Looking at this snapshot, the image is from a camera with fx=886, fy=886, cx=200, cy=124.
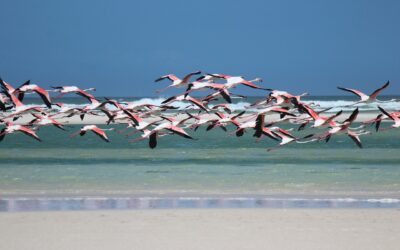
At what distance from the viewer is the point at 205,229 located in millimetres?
14570

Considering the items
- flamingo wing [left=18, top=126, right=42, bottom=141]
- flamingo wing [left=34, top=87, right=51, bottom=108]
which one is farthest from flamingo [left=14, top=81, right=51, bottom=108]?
flamingo wing [left=18, top=126, right=42, bottom=141]

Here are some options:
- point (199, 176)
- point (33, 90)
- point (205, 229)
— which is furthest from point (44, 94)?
point (199, 176)

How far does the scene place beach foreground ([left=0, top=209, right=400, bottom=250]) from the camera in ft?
43.6

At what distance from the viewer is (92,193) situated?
1984cm

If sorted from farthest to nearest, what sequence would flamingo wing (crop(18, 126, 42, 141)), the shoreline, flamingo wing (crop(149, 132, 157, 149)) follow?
flamingo wing (crop(18, 126, 42, 141))
flamingo wing (crop(149, 132, 157, 149))
the shoreline

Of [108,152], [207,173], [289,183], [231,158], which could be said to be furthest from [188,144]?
[289,183]

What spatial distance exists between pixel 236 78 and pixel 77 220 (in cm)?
633

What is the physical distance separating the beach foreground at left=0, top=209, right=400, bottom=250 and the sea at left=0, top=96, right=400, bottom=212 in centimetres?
119

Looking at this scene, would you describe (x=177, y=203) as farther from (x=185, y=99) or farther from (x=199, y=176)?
(x=199, y=176)

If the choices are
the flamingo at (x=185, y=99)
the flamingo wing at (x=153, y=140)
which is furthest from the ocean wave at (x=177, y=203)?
the flamingo at (x=185, y=99)

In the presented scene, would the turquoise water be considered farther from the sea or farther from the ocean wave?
the ocean wave

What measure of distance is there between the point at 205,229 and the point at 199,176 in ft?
30.8

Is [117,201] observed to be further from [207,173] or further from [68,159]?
[68,159]

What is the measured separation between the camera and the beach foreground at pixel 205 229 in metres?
13.3
